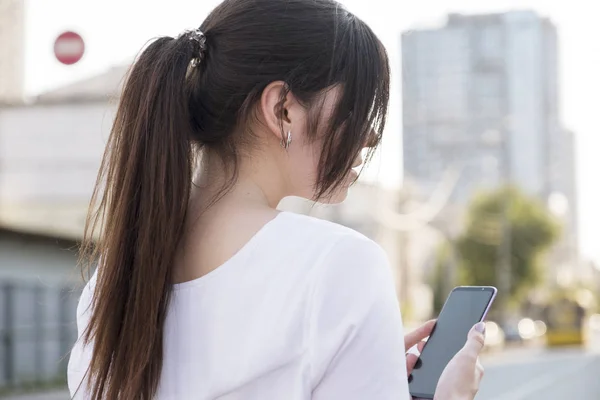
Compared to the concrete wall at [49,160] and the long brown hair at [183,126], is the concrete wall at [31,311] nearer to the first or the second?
the concrete wall at [49,160]

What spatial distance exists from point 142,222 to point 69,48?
289 inches

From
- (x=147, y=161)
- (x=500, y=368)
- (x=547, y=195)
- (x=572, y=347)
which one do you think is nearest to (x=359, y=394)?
(x=147, y=161)

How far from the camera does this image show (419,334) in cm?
200

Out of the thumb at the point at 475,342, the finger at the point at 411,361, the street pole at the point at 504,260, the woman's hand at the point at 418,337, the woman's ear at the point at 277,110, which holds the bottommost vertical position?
the street pole at the point at 504,260

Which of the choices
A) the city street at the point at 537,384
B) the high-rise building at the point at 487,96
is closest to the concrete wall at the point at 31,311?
the city street at the point at 537,384

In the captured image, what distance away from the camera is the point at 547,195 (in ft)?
371

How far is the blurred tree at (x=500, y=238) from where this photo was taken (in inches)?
2680

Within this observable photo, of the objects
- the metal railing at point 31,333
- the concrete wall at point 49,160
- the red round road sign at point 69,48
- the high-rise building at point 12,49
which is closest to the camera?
the red round road sign at point 69,48

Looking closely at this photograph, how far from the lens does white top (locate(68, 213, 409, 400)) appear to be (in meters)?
1.50

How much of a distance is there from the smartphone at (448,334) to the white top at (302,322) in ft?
1.05

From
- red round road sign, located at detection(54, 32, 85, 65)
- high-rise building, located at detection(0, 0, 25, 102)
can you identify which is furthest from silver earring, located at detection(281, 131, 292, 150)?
high-rise building, located at detection(0, 0, 25, 102)

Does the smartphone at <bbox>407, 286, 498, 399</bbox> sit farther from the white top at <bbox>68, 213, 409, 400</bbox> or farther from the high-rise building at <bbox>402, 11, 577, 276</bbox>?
the high-rise building at <bbox>402, 11, 577, 276</bbox>

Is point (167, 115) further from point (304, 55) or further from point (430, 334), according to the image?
point (430, 334)

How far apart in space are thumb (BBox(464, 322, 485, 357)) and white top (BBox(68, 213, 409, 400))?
0.64 ft
